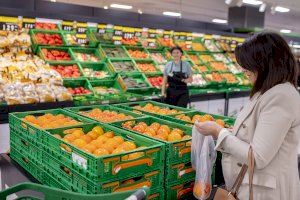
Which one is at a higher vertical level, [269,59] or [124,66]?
[269,59]

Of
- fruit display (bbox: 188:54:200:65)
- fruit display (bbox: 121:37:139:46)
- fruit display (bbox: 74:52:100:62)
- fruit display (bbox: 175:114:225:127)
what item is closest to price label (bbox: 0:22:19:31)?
fruit display (bbox: 74:52:100:62)

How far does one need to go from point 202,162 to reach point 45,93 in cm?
316

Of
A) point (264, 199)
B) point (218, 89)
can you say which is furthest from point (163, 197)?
point (218, 89)

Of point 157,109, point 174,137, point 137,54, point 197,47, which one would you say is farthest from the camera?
point 197,47

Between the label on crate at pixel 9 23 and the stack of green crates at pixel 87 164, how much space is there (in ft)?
10.9

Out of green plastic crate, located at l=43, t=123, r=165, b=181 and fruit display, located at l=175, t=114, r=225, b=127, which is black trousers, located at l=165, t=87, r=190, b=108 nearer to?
fruit display, located at l=175, t=114, r=225, b=127

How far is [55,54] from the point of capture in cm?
614

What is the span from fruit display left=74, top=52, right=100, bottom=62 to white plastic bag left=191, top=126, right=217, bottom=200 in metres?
4.63

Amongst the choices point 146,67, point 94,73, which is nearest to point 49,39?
point 94,73

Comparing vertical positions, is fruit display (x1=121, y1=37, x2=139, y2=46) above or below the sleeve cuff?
above

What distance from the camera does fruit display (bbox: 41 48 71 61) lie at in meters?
5.97

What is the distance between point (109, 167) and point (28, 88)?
317cm

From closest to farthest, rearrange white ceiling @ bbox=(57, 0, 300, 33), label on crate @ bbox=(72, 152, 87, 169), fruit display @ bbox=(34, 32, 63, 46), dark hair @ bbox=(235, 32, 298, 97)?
1. dark hair @ bbox=(235, 32, 298, 97)
2. label on crate @ bbox=(72, 152, 87, 169)
3. fruit display @ bbox=(34, 32, 63, 46)
4. white ceiling @ bbox=(57, 0, 300, 33)

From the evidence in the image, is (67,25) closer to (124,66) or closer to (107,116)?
(124,66)
